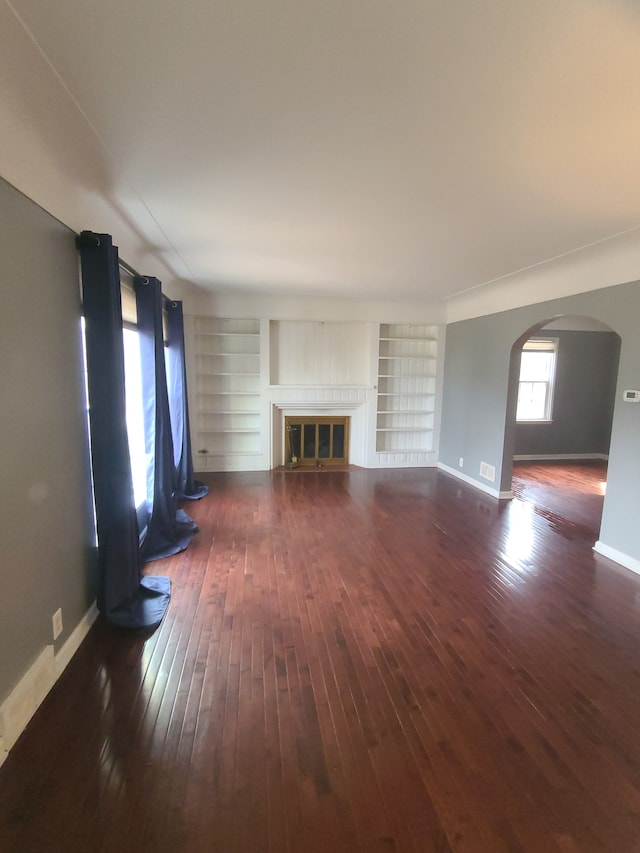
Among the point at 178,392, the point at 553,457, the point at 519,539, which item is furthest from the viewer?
the point at 553,457

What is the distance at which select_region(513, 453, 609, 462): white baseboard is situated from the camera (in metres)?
7.32

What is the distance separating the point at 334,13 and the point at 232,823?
2.65 meters

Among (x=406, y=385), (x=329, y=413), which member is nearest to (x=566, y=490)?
(x=406, y=385)

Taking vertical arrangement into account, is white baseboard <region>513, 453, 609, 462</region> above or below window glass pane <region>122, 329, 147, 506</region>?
below

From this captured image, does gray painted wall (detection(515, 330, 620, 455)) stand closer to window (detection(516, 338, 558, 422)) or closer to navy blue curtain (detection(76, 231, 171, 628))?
window (detection(516, 338, 558, 422))

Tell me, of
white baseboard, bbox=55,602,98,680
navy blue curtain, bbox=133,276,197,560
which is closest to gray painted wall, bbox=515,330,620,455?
navy blue curtain, bbox=133,276,197,560

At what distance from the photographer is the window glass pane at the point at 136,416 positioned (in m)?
3.52

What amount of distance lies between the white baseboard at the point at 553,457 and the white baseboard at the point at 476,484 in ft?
5.74

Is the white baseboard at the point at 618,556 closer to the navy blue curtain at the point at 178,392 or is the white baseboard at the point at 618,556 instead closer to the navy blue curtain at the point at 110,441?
the navy blue curtain at the point at 110,441

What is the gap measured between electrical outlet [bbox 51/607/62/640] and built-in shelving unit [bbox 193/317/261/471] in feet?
13.5

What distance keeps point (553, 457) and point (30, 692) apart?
8033mm

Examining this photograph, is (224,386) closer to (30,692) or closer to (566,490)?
(30,692)

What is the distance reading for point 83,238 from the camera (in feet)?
7.29

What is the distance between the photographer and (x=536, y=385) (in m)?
7.30
